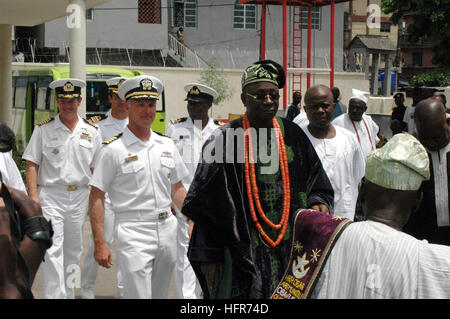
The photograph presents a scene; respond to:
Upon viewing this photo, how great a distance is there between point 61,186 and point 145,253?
1.86m

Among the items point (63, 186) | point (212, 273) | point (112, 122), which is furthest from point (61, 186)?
point (212, 273)

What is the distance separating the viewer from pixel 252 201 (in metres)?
4.42

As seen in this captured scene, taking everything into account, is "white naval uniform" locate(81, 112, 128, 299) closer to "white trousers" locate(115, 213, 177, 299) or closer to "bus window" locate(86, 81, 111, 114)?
"white trousers" locate(115, 213, 177, 299)

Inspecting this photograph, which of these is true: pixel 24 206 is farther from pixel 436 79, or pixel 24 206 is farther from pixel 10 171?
pixel 436 79

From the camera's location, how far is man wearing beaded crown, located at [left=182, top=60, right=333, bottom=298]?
4.34 m

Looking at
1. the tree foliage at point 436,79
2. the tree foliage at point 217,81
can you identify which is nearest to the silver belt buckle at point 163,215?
the tree foliage at point 436,79

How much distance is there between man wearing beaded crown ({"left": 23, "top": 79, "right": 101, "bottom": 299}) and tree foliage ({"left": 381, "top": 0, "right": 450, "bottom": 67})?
22216 mm

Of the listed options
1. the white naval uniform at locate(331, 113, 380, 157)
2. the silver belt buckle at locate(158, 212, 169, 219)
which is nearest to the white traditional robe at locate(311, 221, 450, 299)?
the silver belt buckle at locate(158, 212, 169, 219)

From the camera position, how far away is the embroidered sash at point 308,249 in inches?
103

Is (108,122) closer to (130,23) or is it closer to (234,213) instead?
(234,213)

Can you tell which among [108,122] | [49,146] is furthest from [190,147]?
[49,146]

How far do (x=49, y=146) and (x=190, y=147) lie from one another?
5.61 ft

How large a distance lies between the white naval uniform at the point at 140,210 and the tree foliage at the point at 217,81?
26.4 meters

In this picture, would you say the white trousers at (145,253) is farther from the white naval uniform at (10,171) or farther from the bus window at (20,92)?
the bus window at (20,92)
